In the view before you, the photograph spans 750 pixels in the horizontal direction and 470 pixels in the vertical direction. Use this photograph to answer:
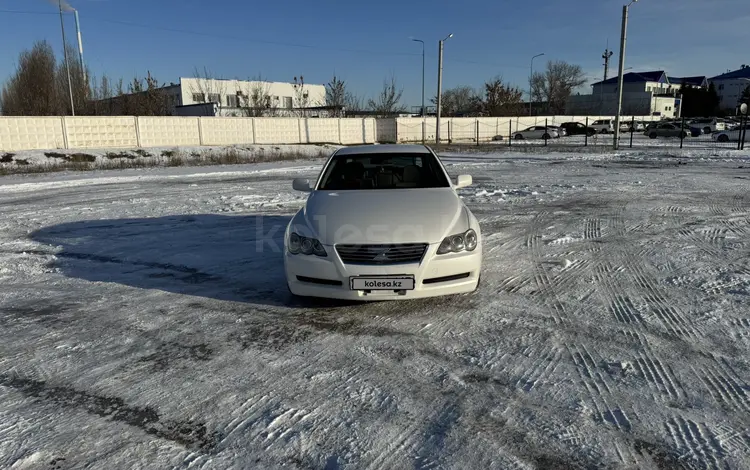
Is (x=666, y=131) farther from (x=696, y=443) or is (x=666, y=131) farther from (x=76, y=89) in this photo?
(x=76, y=89)

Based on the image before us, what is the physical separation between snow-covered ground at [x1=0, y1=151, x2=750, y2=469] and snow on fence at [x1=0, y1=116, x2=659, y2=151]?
25537 mm

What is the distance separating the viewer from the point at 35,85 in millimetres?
45719

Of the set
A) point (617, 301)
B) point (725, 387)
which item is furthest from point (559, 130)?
point (725, 387)

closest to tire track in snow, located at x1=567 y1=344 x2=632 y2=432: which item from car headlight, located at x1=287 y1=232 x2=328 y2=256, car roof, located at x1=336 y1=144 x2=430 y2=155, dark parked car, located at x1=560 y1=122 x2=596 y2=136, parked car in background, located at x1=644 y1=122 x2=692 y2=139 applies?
car headlight, located at x1=287 y1=232 x2=328 y2=256

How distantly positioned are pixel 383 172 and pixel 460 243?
182cm

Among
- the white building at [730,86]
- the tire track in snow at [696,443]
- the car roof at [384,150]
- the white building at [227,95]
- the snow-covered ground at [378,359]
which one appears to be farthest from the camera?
the white building at [730,86]

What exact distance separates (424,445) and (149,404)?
1759 millimetres

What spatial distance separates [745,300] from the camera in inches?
187

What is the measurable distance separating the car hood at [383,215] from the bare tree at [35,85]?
4844 cm

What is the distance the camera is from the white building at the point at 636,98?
87156 millimetres

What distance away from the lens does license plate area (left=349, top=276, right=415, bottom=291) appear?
4.26m

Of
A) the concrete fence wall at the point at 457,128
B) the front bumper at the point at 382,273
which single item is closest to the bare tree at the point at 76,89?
the concrete fence wall at the point at 457,128

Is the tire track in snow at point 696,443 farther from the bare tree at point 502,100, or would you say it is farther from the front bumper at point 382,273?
the bare tree at point 502,100

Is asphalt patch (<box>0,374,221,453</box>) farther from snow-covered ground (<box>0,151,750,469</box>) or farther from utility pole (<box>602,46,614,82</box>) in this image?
utility pole (<box>602,46,614,82</box>)
